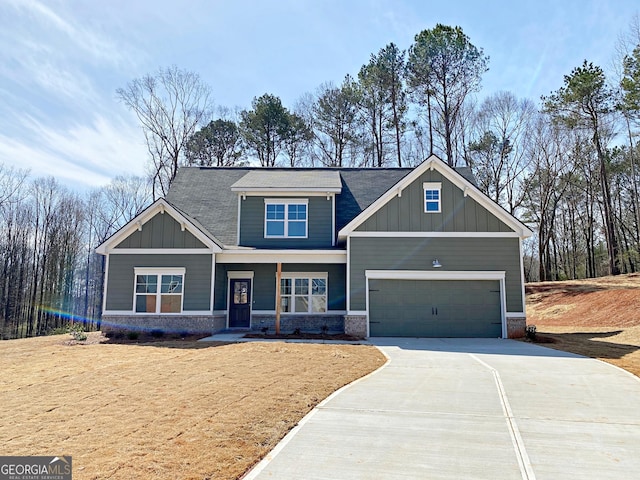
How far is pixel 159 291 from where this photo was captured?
603 inches

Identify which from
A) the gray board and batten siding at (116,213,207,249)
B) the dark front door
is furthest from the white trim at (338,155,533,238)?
the gray board and batten siding at (116,213,207,249)

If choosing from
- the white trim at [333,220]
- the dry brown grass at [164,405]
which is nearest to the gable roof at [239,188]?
the white trim at [333,220]

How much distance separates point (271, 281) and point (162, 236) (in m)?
4.34

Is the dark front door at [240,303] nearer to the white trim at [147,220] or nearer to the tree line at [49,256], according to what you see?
the white trim at [147,220]

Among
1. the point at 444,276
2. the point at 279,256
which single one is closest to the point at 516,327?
the point at 444,276

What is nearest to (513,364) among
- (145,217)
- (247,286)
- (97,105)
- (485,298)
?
(485,298)

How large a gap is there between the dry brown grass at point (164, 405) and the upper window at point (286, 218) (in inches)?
288

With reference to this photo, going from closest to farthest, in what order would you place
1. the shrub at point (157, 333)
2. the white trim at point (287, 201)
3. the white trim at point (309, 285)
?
the shrub at point (157, 333) < the white trim at point (309, 285) < the white trim at point (287, 201)

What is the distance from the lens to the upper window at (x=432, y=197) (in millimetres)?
15297

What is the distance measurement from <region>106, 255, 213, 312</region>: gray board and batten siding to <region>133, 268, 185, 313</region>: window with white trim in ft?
0.58

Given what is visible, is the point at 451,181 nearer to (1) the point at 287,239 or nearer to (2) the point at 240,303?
(1) the point at 287,239

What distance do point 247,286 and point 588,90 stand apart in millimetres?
25369

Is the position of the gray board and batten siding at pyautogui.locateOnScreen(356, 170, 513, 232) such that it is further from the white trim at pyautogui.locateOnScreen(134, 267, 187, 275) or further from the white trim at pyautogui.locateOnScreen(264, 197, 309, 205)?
the white trim at pyautogui.locateOnScreen(134, 267, 187, 275)

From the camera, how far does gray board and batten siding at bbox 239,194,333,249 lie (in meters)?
17.0
